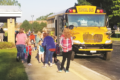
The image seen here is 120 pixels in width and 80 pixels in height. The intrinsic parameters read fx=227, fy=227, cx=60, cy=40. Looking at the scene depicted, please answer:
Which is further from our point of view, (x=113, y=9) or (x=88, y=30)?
(x=113, y=9)

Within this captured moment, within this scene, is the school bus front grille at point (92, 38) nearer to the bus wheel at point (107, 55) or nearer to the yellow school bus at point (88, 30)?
the yellow school bus at point (88, 30)

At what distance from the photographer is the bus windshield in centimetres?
1327

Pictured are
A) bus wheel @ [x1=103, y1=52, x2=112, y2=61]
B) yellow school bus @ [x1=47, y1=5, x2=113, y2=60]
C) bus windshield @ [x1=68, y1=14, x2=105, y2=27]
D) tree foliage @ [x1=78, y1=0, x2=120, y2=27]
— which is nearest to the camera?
yellow school bus @ [x1=47, y1=5, x2=113, y2=60]

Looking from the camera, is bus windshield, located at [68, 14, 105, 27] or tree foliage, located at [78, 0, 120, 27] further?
tree foliage, located at [78, 0, 120, 27]

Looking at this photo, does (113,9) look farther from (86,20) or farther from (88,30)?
(88,30)

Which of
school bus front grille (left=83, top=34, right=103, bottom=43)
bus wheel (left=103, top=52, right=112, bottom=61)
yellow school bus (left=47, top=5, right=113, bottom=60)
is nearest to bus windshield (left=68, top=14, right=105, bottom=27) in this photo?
yellow school bus (left=47, top=5, right=113, bottom=60)

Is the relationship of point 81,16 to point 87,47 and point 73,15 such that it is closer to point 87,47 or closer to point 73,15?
point 73,15

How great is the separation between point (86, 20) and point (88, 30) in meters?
1.05

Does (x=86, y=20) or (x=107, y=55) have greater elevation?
(x=86, y=20)

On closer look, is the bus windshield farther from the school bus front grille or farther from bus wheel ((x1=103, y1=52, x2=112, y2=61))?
bus wheel ((x1=103, y1=52, x2=112, y2=61))

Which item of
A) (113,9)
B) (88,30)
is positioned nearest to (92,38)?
(88,30)

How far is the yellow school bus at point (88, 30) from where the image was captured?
12.3 metres

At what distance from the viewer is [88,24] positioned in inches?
525

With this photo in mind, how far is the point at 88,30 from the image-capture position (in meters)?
12.5
